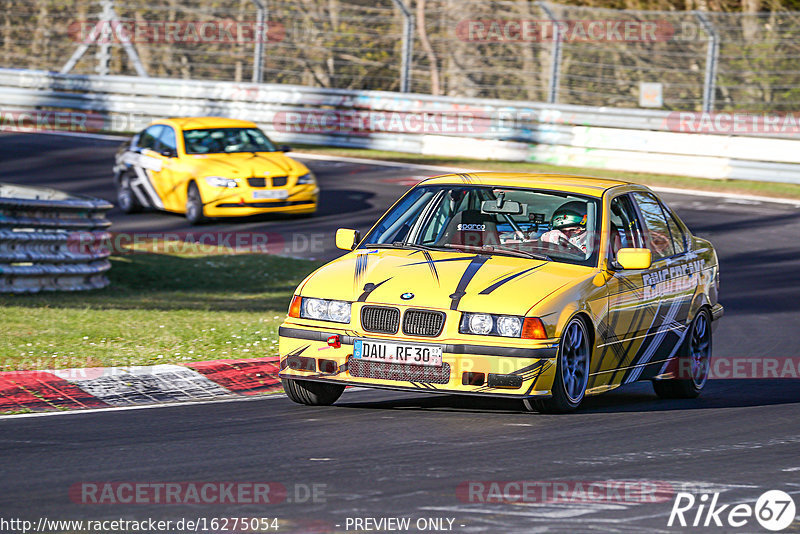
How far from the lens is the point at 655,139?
25000mm

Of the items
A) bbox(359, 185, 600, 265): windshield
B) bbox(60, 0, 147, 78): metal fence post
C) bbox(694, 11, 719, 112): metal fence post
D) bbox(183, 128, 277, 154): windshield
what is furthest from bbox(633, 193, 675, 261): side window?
bbox(60, 0, 147, 78): metal fence post

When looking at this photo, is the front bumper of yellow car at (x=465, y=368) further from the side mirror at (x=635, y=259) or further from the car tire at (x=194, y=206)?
the car tire at (x=194, y=206)

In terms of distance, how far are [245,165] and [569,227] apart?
38.2ft

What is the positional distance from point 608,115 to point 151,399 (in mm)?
18551

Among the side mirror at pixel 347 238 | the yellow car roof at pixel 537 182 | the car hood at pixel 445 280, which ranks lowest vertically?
the car hood at pixel 445 280

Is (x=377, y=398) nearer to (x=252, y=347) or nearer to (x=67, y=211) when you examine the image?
(x=252, y=347)

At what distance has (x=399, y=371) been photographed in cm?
779

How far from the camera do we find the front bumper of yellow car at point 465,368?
7.70 m

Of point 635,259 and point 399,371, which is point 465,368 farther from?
point 635,259

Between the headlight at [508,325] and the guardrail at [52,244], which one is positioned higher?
the headlight at [508,325]

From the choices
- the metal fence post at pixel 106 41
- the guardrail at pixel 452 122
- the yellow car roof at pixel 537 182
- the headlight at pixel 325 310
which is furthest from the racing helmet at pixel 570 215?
the metal fence post at pixel 106 41

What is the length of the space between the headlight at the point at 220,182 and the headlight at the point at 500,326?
12275mm

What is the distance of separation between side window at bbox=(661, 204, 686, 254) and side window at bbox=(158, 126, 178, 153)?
11942mm

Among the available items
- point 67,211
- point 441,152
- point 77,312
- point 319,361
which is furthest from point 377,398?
point 441,152
